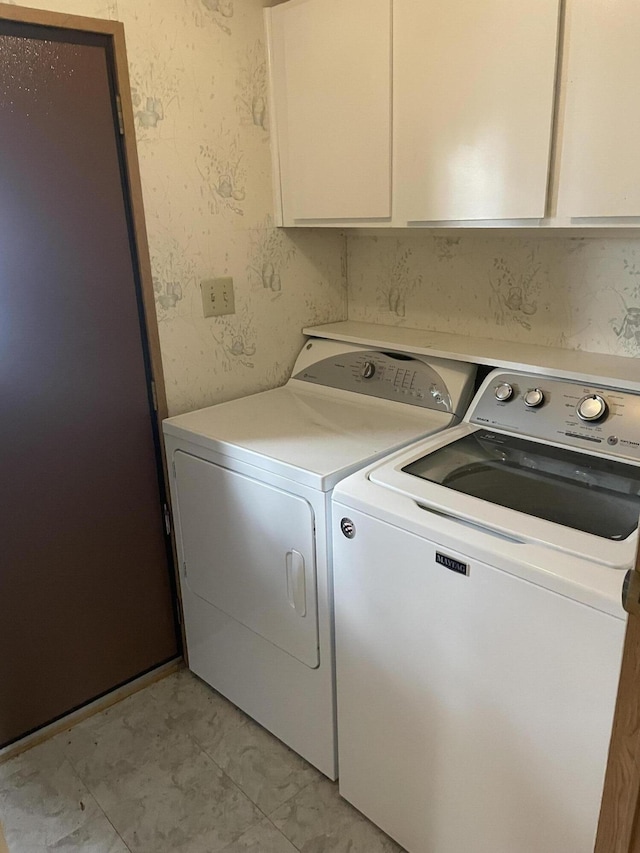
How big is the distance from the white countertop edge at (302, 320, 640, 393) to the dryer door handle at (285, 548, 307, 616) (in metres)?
0.73

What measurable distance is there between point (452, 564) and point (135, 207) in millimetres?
1280

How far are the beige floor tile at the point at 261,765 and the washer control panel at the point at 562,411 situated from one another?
1.10 metres

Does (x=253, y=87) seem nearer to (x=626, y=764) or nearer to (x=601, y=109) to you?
(x=601, y=109)

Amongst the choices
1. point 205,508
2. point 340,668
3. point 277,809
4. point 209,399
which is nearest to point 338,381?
point 209,399

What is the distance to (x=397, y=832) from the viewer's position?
1566 millimetres

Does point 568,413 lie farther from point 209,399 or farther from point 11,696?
point 11,696

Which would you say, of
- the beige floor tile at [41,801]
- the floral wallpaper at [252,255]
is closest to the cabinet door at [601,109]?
the floral wallpaper at [252,255]

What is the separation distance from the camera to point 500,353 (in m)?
1.83

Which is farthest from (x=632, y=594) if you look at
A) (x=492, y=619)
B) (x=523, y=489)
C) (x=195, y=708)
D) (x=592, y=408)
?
(x=195, y=708)

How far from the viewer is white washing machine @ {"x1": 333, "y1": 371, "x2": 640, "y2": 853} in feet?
3.69

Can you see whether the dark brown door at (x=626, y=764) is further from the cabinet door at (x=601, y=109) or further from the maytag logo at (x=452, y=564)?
the cabinet door at (x=601, y=109)

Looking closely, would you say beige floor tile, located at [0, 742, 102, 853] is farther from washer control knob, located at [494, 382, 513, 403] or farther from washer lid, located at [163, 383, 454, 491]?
washer control knob, located at [494, 382, 513, 403]

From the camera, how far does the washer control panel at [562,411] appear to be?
151cm

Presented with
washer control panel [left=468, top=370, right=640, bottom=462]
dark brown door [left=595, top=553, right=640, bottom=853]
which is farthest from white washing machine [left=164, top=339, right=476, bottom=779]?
dark brown door [left=595, top=553, right=640, bottom=853]
